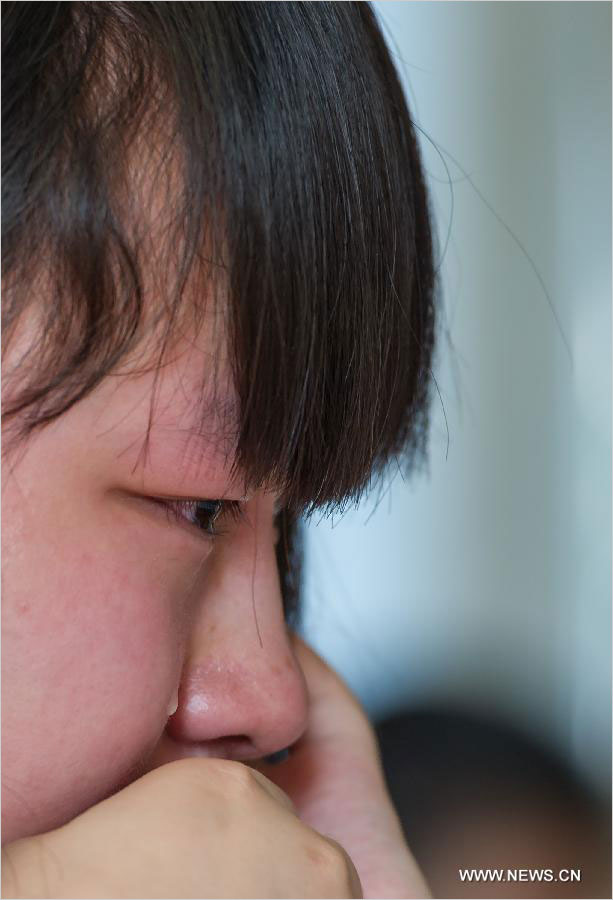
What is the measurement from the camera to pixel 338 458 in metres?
0.40

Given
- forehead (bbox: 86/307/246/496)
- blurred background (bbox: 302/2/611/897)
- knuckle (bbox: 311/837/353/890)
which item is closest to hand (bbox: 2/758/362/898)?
knuckle (bbox: 311/837/353/890)

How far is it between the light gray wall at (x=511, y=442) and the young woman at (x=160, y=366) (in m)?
0.54

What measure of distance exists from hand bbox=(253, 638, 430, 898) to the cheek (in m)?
0.21

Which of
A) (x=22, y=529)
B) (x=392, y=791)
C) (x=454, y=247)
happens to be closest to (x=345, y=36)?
(x=22, y=529)

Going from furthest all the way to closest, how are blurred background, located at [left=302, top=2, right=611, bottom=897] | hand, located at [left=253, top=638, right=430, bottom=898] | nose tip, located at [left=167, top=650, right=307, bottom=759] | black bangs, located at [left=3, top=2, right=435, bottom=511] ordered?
blurred background, located at [left=302, top=2, right=611, bottom=897], hand, located at [left=253, top=638, right=430, bottom=898], nose tip, located at [left=167, top=650, right=307, bottom=759], black bangs, located at [left=3, top=2, right=435, bottom=511]

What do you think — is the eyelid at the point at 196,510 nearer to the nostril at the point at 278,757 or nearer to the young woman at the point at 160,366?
→ the young woman at the point at 160,366

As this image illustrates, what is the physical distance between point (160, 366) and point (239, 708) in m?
0.17

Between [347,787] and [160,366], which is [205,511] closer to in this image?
[160,366]

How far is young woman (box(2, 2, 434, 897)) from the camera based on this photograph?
1.09 feet

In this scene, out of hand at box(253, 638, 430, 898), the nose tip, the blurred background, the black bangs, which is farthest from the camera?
the blurred background

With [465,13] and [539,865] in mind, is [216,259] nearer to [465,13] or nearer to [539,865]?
[539,865]

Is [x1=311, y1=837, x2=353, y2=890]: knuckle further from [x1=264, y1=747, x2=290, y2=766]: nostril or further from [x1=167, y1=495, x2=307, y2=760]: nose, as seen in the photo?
[x1=264, y1=747, x2=290, y2=766]: nostril

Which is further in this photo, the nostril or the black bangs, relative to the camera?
the nostril

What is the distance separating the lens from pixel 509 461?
3.31 feet
